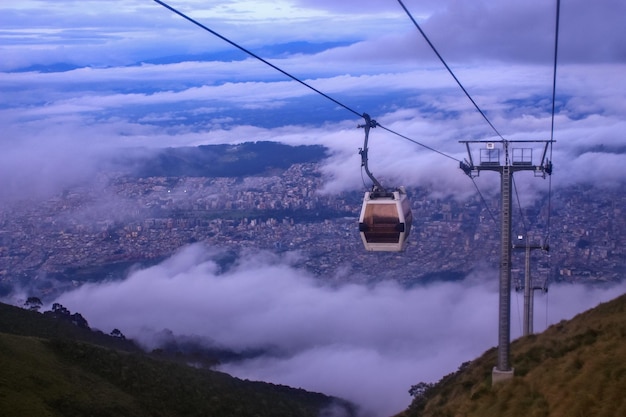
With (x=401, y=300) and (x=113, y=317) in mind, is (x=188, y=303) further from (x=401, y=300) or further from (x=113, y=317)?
(x=401, y=300)

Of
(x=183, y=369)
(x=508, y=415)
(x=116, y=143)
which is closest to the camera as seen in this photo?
(x=508, y=415)

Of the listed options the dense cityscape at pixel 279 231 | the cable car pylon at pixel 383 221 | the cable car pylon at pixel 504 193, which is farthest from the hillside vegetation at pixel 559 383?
the dense cityscape at pixel 279 231

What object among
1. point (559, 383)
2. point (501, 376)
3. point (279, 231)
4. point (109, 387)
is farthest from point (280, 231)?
point (559, 383)

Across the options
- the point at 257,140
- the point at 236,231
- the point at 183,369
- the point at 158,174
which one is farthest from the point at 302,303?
the point at 183,369

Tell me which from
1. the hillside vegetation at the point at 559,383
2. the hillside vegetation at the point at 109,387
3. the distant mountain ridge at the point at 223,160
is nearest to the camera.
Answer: the hillside vegetation at the point at 559,383

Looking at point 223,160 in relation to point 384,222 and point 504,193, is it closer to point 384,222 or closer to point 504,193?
point 504,193

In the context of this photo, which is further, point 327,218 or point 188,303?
point 188,303

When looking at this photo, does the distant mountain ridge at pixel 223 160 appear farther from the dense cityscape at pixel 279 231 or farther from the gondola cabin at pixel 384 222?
the gondola cabin at pixel 384 222
